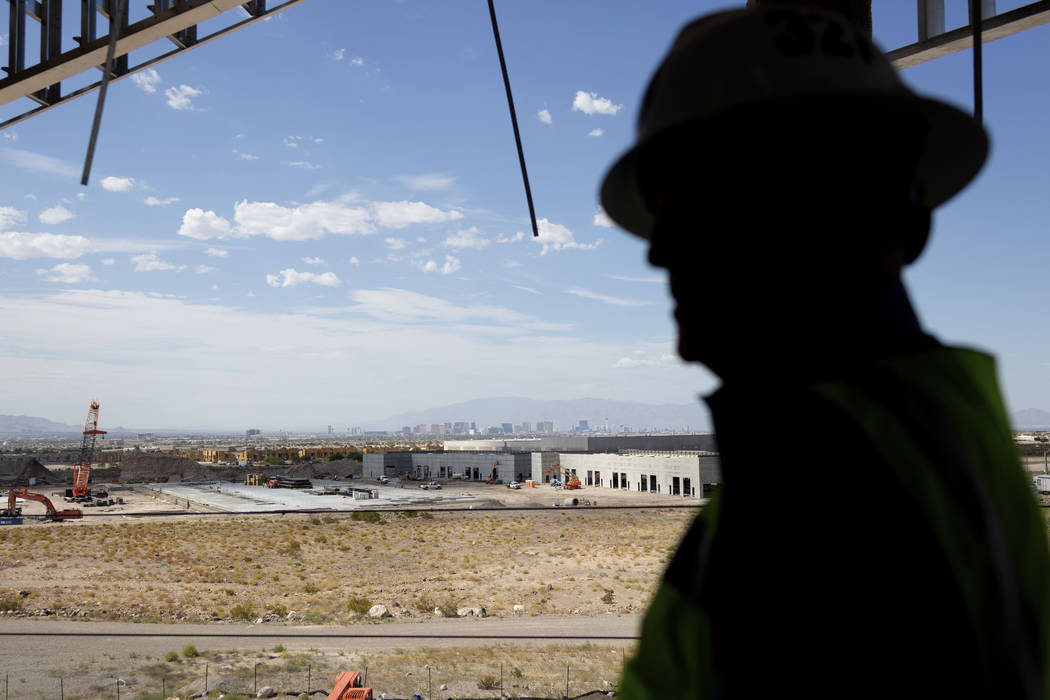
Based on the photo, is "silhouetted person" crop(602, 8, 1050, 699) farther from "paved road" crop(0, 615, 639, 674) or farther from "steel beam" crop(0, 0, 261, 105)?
"paved road" crop(0, 615, 639, 674)

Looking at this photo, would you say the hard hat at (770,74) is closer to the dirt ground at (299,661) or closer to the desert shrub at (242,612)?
the dirt ground at (299,661)

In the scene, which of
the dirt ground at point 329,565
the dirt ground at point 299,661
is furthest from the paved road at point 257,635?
the dirt ground at point 329,565

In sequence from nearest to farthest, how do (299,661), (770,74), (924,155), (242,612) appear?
(770,74), (924,155), (299,661), (242,612)

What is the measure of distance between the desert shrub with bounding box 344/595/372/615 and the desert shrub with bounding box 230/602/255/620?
3.24 m

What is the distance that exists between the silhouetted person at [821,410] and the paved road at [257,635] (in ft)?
70.1

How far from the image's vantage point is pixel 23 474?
85.7 meters

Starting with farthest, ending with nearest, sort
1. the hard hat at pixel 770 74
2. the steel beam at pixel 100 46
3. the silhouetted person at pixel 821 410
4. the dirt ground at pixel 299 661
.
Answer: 1. the dirt ground at pixel 299 661
2. the steel beam at pixel 100 46
3. the hard hat at pixel 770 74
4. the silhouetted person at pixel 821 410

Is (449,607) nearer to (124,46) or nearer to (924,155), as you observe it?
(124,46)

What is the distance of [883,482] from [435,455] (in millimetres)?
85578

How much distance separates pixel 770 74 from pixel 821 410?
40cm

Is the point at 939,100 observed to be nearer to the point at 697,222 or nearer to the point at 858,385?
the point at 697,222

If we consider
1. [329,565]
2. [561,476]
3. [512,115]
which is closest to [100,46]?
[512,115]

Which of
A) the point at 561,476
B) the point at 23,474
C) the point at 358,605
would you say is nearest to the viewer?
the point at 358,605

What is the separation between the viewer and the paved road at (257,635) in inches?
783
